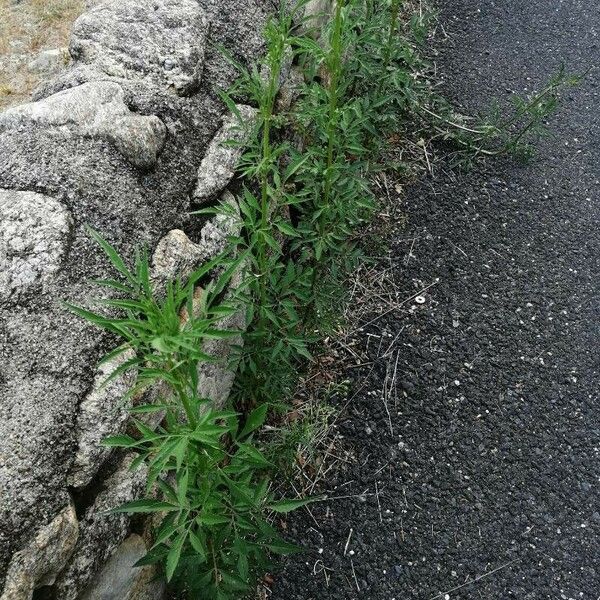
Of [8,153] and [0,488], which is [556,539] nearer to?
[0,488]

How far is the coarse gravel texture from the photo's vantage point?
2643mm

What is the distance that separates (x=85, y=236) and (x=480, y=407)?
181 centimetres

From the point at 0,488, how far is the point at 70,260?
63 centimetres

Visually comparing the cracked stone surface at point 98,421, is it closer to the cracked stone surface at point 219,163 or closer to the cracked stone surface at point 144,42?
the cracked stone surface at point 219,163

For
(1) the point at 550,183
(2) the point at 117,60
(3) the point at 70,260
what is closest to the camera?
(3) the point at 70,260

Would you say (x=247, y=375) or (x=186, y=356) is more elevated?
(x=186, y=356)

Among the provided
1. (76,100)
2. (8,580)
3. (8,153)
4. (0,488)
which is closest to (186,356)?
(0,488)

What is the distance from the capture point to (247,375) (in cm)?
263

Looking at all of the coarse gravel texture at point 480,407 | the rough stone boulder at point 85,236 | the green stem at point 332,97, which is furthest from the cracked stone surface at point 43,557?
the green stem at point 332,97

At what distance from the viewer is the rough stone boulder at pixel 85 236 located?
1737mm

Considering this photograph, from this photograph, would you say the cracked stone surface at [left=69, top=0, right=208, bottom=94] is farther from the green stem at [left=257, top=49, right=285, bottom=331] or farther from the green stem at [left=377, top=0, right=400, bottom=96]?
the green stem at [left=377, top=0, right=400, bottom=96]

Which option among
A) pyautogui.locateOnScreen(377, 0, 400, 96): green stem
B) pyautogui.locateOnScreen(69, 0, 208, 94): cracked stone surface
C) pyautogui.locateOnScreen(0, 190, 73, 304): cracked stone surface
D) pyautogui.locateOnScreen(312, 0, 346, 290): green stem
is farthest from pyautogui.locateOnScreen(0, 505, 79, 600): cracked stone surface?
pyautogui.locateOnScreen(377, 0, 400, 96): green stem

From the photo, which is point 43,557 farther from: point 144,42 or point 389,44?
point 389,44

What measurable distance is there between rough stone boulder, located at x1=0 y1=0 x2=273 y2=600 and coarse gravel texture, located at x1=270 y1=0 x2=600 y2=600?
30.4 inches
